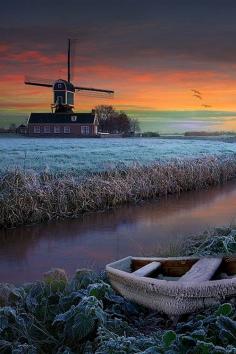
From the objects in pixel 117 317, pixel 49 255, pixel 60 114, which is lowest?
pixel 49 255

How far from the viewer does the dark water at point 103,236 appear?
8.73 metres

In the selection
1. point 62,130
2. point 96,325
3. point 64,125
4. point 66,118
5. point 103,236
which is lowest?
point 103,236

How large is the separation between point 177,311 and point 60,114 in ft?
150

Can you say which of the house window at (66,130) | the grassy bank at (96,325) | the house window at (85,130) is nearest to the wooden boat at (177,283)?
the grassy bank at (96,325)

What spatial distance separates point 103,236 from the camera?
36.0 ft

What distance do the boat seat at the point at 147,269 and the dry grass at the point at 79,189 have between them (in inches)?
268

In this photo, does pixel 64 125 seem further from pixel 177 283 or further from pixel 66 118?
pixel 177 283

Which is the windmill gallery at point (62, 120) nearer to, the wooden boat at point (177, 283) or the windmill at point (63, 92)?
the windmill at point (63, 92)

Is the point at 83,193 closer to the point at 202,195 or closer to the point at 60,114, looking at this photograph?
the point at 202,195

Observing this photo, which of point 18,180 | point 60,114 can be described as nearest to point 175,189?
point 18,180

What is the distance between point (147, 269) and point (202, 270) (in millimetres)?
501

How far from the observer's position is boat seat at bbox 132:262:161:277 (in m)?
4.34

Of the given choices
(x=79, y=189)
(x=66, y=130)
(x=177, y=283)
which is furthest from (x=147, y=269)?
(x=66, y=130)

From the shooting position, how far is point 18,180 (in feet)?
39.2
